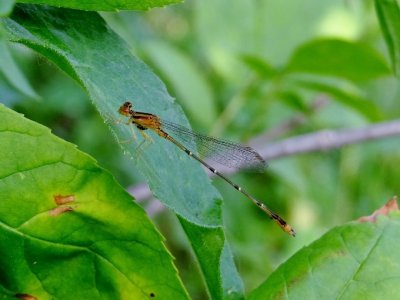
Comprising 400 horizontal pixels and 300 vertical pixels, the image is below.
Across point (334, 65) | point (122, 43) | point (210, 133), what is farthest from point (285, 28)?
point (122, 43)

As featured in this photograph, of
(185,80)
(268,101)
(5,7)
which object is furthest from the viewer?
(185,80)

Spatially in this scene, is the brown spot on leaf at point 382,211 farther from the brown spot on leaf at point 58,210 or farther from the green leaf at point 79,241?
A: the brown spot on leaf at point 58,210

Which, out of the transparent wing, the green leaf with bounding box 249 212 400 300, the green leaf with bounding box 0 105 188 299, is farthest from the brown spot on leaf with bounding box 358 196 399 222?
the transparent wing

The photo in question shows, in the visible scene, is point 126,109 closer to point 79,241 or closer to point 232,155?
point 79,241

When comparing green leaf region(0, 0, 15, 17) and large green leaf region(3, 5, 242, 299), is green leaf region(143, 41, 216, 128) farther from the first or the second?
green leaf region(0, 0, 15, 17)

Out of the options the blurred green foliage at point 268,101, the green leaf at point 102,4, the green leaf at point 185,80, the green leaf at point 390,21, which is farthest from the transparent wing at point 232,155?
the green leaf at point 102,4

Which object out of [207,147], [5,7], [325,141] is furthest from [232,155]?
[5,7]

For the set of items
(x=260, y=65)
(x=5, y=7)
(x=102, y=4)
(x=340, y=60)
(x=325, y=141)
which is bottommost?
(x=5, y=7)
